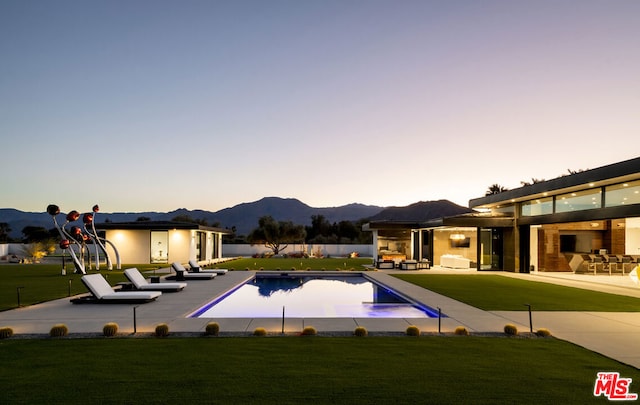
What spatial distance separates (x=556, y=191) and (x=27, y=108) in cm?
2790

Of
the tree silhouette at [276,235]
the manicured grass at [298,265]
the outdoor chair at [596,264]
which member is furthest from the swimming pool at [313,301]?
the tree silhouette at [276,235]

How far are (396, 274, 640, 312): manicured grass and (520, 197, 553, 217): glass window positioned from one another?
18.4 feet

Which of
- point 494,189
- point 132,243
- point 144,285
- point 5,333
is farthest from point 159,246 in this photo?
point 494,189

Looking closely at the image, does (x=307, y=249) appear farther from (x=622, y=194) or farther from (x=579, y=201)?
(x=622, y=194)

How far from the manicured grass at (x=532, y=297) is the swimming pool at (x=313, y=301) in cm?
175

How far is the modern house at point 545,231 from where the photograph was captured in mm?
19312

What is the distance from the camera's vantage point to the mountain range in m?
117

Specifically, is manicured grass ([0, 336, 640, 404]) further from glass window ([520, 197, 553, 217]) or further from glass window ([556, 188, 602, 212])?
glass window ([520, 197, 553, 217])

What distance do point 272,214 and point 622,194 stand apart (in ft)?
410

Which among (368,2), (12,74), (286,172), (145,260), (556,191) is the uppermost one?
(368,2)

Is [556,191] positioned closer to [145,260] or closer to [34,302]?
[34,302]

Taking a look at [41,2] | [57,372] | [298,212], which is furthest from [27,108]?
[298,212]

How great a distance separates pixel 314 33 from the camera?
19453 mm

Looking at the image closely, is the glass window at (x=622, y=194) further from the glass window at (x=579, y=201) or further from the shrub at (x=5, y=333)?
the shrub at (x=5, y=333)
